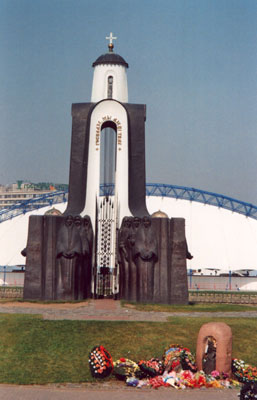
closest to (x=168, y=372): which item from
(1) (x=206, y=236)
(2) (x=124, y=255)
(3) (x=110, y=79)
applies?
(2) (x=124, y=255)

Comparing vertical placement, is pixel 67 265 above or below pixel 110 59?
below

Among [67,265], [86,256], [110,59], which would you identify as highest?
[110,59]

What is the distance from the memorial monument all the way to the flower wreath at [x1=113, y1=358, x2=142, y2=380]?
1285 cm

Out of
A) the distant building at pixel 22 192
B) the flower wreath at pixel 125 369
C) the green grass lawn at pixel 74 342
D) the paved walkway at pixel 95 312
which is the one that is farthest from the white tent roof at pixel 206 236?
the distant building at pixel 22 192

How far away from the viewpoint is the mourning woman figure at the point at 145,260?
28.2m

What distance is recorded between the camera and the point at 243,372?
15.0 meters

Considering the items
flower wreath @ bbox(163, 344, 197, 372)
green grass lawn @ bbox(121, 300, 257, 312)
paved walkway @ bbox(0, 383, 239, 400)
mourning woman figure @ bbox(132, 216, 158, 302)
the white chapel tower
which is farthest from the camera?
the white chapel tower

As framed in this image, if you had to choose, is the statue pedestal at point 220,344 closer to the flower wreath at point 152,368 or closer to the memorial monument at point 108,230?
the flower wreath at point 152,368

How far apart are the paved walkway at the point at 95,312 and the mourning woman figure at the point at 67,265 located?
1111 millimetres

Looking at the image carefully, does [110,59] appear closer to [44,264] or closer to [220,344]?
[44,264]

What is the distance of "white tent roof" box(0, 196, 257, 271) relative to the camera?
54312 millimetres

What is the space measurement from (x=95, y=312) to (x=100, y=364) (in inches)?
376

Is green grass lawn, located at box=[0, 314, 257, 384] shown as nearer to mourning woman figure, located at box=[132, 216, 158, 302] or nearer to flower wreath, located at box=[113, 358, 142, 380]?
flower wreath, located at box=[113, 358, 142, 380]

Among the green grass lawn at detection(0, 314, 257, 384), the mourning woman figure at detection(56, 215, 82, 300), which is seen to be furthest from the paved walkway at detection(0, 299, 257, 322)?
the green grass lawn at detection(0, 314, 257, 384)
